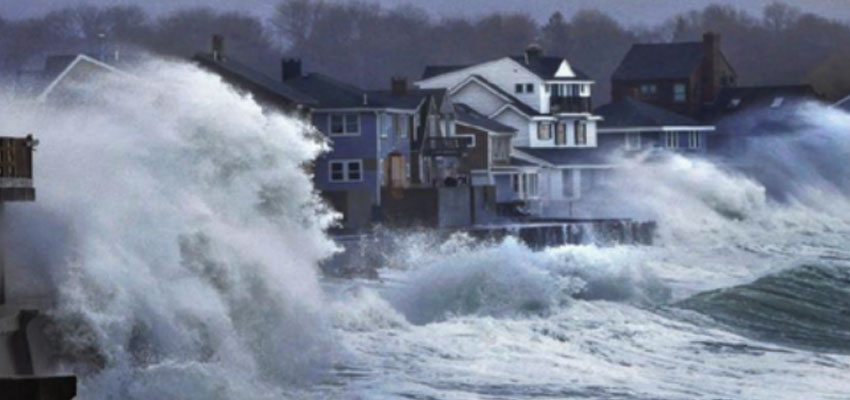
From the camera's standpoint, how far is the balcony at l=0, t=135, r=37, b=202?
24359mm

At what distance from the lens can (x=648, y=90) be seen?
11206 centimetres

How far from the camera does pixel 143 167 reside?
87.7ft

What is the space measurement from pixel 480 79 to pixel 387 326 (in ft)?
198

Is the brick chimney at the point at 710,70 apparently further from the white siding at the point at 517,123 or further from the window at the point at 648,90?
Answer: the white siding at the point at 517,123

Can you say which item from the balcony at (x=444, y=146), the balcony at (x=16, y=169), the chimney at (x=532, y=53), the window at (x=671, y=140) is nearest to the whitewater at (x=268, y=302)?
the balcony at (x=16, y=169)

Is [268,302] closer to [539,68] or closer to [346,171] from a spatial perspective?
[346,171]

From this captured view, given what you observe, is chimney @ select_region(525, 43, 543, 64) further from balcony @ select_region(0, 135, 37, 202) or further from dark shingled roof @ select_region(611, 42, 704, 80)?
balcony @ select_region(0, 135, 37, 202)

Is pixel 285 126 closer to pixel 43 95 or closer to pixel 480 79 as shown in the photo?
pixel 43 95

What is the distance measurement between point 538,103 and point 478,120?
960cm

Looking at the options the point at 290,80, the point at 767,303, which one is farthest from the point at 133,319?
the point at 290,80

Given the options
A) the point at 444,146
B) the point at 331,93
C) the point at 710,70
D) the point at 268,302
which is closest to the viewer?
the point at 268,302

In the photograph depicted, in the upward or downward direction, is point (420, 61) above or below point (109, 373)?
above

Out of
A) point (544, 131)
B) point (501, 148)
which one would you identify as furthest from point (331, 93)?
point (544, 131)

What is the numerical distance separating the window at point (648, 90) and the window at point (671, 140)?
12177mm
